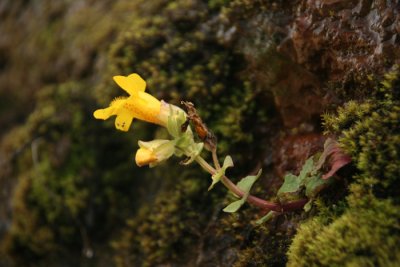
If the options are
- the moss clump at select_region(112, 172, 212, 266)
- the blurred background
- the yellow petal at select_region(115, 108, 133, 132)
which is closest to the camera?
the blurred background

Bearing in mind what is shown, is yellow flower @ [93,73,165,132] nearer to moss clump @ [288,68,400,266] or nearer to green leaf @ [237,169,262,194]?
green leaf @ [237,169,262,194]

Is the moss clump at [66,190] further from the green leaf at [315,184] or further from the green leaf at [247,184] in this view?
the green leaf at [315,184]

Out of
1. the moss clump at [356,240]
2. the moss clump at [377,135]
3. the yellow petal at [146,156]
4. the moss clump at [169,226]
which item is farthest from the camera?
the moss clump at [169,226]

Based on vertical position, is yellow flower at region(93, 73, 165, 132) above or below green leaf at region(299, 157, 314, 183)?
above

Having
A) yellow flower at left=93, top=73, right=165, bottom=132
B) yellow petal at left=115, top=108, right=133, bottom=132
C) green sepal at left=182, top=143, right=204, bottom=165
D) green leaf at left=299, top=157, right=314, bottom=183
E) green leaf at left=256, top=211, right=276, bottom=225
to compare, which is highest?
yellow flower at left=93, top=73, right=165, bottom=132

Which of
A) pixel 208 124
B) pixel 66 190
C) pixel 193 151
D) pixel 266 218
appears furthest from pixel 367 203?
pixel 66 190

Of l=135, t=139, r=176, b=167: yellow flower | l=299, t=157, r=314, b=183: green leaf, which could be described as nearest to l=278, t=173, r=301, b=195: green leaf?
l=299, t=157, r=314, b=183: green leaf

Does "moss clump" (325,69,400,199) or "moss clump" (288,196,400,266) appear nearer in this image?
"moss clump" (288,196,400,266)

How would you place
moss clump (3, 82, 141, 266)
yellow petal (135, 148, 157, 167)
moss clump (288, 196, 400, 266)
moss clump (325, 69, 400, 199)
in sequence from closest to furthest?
moss clump (288, 196, 400, 266), moss clump (325, 69, 400, 199), yellow petal (135, 148, 157, 167), moss clump (3, 82, 141, 266)

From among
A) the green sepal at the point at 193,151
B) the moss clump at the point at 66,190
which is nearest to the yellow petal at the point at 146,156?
the green sepal at the point at 193,151
